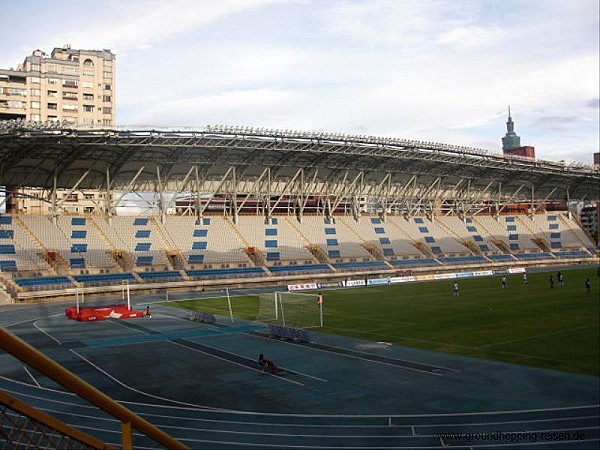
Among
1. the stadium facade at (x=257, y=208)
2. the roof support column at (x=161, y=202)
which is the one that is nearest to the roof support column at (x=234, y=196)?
the stadium facade at (x=257, y=208)

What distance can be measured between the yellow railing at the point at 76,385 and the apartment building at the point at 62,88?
121048 mm

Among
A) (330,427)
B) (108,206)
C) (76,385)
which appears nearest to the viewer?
(76,385)

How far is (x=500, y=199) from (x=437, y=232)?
53.6 ft

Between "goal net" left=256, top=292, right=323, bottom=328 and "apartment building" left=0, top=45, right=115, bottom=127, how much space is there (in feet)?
280

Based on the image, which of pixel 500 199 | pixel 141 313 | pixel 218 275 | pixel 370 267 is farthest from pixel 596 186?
pixel 141 313

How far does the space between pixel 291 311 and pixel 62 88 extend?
9776 cm

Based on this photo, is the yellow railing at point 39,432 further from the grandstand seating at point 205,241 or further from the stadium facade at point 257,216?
the grandstand seating at point 205,241

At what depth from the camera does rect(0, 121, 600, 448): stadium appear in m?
17.9

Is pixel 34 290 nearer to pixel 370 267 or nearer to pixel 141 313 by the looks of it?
pixel 141 313

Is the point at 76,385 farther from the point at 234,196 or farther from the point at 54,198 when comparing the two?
the point at 234,196

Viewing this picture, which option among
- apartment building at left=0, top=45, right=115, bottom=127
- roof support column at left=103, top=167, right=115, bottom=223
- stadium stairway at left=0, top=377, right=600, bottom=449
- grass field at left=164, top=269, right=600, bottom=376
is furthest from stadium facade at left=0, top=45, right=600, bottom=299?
stadium stairway at left=0, top=377, right=600, bottom=449

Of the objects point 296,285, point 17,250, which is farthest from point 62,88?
point 296,285

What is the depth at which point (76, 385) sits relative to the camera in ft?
16.3

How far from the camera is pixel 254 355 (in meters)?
29.7
